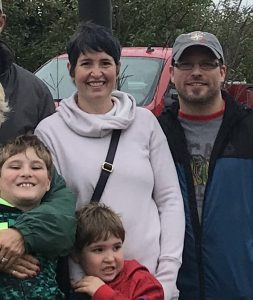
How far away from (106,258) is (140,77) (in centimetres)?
506

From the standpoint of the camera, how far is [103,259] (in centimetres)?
294

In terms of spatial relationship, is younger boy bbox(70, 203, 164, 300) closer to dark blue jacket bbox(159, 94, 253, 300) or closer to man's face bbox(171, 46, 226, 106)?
dark blue jacket bbox(159, 94, 253, 300)

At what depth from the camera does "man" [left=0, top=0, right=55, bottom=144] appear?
11.1ft

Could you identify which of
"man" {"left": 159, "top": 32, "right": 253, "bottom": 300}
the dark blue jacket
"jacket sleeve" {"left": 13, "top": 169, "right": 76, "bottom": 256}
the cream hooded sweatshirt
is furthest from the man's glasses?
"jacket sleeve" {"left": 13, "top": 169, "right": 76, "bottom": 256}

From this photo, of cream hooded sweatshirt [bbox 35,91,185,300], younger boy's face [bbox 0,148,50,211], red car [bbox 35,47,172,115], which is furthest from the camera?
red car [bbox 35,47,172,115]

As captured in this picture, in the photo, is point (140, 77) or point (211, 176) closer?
point (211, 176)

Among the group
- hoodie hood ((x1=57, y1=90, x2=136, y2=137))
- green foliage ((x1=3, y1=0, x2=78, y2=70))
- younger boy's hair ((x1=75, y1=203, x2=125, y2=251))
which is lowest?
younger boy's hair ((x1=75, y1=203, x2=125, y2=251))

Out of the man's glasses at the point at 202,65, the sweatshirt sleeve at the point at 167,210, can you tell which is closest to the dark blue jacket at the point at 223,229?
the sweatshirt sleeve at the point at 167,210

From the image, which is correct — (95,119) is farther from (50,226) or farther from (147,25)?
(147,25)

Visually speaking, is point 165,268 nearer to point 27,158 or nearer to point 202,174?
point 202,174

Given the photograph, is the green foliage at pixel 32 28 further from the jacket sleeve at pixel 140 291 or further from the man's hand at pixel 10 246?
the man's hand at pixel 10 246

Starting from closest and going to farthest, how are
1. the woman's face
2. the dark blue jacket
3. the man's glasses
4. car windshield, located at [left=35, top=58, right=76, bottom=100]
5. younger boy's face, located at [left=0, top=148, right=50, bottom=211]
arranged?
1. younger boy's face, located at [left=0, top=148, right=50, bottom=211]
2. the woman's face
3. the dark blue jacket
4. the man's glasses
5. car windshield, located at [left=35, top=58, right=76, bottom=100]

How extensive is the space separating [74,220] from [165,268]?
537mm

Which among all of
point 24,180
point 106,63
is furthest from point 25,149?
point 106,63
